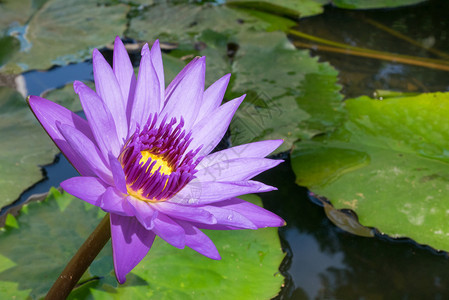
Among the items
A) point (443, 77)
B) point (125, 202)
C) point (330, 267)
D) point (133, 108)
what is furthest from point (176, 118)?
point (443, 77)

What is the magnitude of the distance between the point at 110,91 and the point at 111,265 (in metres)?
0.65

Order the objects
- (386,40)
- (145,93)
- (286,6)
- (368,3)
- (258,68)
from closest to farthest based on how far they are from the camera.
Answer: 1. (145,93)
2. (258,68)
3. (386,40)
4. (286,6)
5. (368,3)

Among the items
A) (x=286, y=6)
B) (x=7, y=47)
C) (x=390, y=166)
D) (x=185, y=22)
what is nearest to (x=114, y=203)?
(x=390, y=166)

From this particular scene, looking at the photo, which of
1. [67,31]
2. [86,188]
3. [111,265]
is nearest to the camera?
[86,188]

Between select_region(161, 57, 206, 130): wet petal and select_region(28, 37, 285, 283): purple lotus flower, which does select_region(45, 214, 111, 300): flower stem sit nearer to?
select_region(28, 37, 285, 283): purple lotus flower

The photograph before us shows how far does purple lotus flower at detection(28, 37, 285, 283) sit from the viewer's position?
3.08 ft

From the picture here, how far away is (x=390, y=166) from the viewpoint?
1967 mm

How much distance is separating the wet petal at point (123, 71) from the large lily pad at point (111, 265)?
24.2 inches

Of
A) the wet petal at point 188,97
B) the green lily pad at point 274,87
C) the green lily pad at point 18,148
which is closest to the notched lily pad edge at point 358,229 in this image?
the green lily pad at point 274,87

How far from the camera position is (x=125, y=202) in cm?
100

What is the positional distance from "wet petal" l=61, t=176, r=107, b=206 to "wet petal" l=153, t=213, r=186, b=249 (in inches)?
5.8

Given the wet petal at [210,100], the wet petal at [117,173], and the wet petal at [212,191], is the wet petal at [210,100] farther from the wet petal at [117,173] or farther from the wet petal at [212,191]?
the wet petal at [117,173]

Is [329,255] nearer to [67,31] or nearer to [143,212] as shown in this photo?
[143,212]

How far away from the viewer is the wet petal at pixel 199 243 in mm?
947
